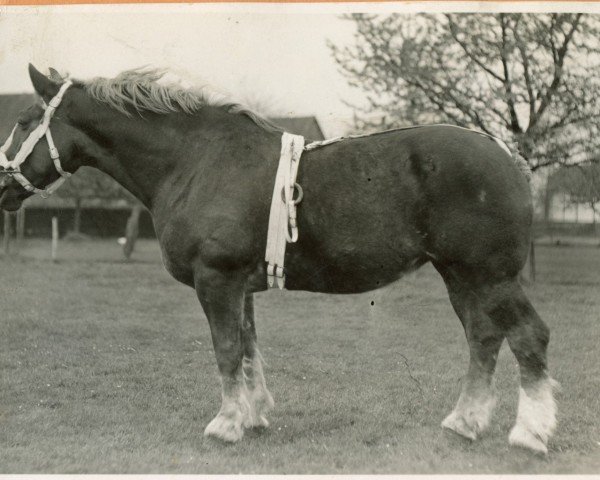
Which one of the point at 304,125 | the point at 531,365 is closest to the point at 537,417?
the point at 531,365

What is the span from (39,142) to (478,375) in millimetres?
3461

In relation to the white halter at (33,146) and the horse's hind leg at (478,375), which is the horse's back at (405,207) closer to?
the horse's hind leg at (478,375)

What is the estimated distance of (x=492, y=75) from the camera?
757cm

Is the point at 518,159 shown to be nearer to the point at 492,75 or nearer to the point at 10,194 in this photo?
the point at 10,194

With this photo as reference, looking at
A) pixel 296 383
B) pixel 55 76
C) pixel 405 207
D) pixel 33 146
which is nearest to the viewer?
pixel 405 207

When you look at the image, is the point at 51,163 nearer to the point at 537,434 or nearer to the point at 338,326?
the point at 537,434

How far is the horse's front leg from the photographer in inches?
149

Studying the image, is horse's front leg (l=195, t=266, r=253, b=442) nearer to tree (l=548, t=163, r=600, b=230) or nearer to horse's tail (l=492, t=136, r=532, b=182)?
horse's tail (l=492, t=136, r=532, b=182)

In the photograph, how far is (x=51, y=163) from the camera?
161 inches

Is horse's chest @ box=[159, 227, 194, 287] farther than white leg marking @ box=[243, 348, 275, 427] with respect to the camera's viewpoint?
No

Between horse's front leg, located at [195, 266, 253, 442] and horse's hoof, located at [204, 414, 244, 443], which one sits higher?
horse's front leg, located at [195, 266, 253, 442]

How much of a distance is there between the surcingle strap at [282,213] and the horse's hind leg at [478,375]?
107 cm

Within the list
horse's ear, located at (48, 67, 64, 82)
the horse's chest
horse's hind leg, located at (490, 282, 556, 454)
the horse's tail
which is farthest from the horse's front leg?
the horse's tail

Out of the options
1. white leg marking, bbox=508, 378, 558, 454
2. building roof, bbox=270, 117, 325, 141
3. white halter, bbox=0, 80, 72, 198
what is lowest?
white leg marking, bbox=508, 378, 558, 454
